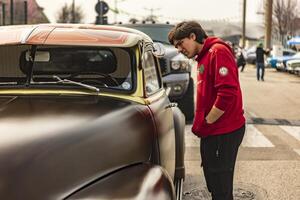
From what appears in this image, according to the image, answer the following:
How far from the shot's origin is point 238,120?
13.4ft

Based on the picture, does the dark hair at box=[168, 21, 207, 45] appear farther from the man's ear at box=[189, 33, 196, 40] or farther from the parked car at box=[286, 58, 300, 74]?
the parked car at box=[286, 58, 300, 74]

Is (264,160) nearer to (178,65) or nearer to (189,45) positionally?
(178,65)

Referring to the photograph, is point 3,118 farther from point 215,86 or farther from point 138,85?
point 215,86

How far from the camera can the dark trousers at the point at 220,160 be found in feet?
13.3

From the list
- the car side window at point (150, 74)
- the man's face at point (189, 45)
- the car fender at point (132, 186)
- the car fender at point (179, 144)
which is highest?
the man's face at point (189, 45)

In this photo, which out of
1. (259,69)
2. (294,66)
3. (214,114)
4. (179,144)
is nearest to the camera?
(214,114)

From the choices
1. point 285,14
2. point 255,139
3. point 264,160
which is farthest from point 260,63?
point 285,14

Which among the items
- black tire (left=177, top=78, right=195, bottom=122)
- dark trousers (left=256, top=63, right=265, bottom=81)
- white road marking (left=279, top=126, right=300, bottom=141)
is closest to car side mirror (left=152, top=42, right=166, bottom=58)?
white road marking (left=279, top=126, right=300, bottom=141)

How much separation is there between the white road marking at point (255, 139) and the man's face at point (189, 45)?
4286mm

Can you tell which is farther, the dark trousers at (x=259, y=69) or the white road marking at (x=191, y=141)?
the dark trousers at (x=259, y=69)

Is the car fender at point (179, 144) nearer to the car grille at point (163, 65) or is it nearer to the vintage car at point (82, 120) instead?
the vintage car at point (82, 120)

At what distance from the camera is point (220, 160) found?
4.04 metres

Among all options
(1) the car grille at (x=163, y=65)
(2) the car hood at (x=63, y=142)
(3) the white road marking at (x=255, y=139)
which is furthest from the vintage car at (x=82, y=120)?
(1) the car grille at (x=163, y=65)

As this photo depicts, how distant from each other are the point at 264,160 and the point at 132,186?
4613 millimetres
